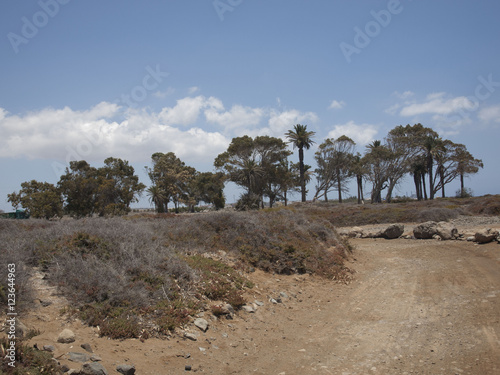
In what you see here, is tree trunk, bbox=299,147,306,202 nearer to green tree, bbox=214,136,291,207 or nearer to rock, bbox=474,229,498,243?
green tree, bbox=214,136,291,207

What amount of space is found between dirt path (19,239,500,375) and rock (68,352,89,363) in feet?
0.52

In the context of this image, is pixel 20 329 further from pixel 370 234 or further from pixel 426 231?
pixel 370 234

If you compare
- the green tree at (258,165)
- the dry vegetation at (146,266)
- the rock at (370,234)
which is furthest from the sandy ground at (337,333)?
the green tree at (258,165)

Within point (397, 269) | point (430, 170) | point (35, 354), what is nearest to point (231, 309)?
point (35, 354)

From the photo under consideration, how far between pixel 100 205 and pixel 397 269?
34.0 meters

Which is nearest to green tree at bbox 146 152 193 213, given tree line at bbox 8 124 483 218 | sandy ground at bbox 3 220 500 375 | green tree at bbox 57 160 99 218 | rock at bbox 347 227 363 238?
tree line at bbox 8 124 483 218

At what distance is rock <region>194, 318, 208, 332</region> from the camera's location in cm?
671

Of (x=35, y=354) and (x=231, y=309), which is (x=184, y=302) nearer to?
(x=231, y=309)

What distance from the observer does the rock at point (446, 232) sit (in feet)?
66.5

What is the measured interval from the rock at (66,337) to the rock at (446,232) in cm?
2072

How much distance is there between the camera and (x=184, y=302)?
7.22 metres

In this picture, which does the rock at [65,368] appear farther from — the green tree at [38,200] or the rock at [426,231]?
the green tree at [38,200]

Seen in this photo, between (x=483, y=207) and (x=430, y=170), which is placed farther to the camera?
(x=430, y=170)

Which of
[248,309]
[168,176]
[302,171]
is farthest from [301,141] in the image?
[248,309]
